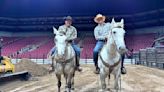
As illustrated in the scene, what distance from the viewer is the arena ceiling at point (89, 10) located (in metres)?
42.9

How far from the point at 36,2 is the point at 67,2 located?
472 cm

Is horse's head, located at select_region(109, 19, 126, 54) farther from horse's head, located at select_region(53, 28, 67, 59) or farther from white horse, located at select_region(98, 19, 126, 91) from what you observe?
horse's head, located at select_region(53, 28, 67, 59)

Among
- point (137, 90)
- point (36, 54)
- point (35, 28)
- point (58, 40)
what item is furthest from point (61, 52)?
point (35, 28)

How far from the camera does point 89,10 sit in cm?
4597

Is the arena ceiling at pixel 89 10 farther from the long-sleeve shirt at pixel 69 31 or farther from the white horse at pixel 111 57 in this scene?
the white horse at pixel 111 57

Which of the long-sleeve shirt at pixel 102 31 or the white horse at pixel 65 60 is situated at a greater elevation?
the long-sleeve shirt at pixel 102 31

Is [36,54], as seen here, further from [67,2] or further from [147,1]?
[147,1]

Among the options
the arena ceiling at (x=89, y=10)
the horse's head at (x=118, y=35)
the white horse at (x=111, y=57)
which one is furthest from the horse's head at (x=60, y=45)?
the arena ceiling at (x=89, y=10)

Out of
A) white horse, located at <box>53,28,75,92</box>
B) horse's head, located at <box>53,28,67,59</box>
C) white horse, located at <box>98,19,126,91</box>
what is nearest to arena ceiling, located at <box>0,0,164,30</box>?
white horse, located at <box>53,28,75,92</box>

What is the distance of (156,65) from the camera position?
2264 cm

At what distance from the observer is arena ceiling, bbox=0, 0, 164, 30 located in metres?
42.9

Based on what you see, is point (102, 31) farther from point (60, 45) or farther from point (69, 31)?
point (60, 45)

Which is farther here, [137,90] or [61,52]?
[137,90]

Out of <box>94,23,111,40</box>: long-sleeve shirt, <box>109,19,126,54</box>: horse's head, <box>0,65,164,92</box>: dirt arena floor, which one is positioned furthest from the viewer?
<box>0,65,164,92</box>: dirt arena floor
